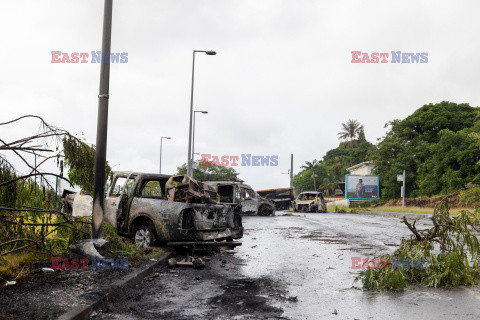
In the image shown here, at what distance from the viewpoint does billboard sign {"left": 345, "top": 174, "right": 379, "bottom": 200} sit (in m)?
60.9

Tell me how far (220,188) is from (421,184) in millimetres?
42455

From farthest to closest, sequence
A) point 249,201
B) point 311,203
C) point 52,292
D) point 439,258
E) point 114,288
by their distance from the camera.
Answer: point 311,203, point 249,201, point 439,258, point 114,288, point 52,292

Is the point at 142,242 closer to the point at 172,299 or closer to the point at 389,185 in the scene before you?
the point at 172,299

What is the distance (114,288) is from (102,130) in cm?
317

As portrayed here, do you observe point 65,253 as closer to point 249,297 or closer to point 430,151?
point 249,297

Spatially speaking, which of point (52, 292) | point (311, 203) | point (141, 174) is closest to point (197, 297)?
point (52, 292)

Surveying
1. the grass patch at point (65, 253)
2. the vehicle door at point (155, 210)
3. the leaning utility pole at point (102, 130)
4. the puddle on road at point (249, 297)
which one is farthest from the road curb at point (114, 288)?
the puddle on road at point (249, 297)

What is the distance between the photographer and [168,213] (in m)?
8.95

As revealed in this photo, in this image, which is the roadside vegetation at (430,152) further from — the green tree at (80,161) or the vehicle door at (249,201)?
the green tree at (80,161)

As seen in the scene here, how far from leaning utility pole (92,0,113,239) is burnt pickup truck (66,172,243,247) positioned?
5.42ft

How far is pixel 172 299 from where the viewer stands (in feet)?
18.7

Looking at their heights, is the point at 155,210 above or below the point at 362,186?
below

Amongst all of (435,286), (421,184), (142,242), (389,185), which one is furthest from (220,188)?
(389,185)

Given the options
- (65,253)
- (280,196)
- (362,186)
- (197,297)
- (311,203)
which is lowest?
(197,297)
